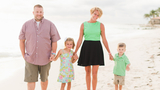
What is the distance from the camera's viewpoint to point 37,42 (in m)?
2.75

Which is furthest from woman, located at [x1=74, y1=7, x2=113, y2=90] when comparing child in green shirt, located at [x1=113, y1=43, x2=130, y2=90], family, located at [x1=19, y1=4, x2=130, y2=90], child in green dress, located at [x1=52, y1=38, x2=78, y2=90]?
child in green shirt, located at [x1=113, y1=43, x2=130, y2=90]

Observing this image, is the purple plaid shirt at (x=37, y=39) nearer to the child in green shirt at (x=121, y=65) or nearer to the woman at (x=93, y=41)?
the woman at (x=93, y=41)

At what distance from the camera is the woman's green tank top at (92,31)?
3.24 meters

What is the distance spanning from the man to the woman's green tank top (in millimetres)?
700

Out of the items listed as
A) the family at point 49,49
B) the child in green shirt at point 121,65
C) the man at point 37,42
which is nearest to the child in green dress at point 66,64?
the family at point 49,49

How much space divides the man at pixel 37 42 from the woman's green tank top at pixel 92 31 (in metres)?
0.70

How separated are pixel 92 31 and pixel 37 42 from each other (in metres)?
1.14

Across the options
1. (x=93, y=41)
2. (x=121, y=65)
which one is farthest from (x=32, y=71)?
(x=121, y=65)

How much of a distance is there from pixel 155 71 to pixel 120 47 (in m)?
2.26

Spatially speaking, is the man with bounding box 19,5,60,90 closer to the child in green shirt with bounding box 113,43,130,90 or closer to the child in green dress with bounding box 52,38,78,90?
the child in green dress with bounding box 52,38,78,90

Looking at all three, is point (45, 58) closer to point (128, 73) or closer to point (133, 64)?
point (128, 73)

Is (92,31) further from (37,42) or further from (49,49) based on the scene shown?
(37,42)

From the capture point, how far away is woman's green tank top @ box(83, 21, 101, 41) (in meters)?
3.24

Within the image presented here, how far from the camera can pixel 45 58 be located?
2852 millimetres
